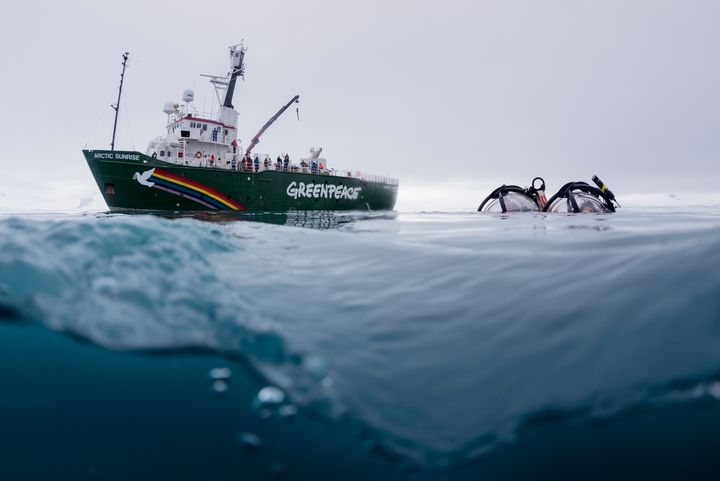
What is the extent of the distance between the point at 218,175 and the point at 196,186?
1637mm

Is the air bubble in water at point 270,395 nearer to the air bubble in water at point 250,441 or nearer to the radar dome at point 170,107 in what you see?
the air bubble in water at point 250,441

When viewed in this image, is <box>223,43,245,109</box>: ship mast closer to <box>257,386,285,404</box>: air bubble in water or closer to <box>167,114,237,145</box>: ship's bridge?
<box>167,114,237,145</box>: ship's bridge

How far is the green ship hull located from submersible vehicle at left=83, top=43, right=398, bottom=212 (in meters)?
0.06

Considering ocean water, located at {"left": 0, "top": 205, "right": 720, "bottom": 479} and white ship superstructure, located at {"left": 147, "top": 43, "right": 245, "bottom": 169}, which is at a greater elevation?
white ship superstructure, located at {"left": 147, "top": 43, "right": 245, "bottom": 169}

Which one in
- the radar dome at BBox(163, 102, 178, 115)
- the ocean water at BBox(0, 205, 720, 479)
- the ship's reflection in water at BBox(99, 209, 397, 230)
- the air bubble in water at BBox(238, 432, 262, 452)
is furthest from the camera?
the radar dome at BBox(163, 102, 178, 115)

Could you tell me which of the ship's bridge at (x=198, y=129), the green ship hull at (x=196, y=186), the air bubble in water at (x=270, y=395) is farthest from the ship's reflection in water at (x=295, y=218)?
the ship's bridge at (x=198, y=129)

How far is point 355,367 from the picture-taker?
2361 millimetres

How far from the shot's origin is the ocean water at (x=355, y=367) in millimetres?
1974

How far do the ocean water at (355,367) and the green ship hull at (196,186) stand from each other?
22130 mm

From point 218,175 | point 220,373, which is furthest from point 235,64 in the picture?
point 220,373

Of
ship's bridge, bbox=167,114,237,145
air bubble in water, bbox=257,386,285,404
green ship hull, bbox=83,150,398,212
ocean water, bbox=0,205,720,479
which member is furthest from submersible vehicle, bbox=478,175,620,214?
ship's bridge, bbox=167,114,237,145

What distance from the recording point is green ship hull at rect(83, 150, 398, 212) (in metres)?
23.4

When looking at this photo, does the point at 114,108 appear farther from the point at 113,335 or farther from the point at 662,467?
the point at 662,467

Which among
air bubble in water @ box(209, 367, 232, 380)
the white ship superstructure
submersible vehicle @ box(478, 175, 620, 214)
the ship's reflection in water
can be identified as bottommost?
air bubble in water @ box(209, 367, 232, 380)
